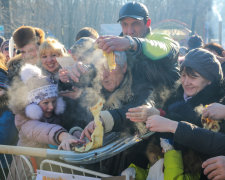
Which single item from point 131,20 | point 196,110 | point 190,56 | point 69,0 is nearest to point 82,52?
point 131,20

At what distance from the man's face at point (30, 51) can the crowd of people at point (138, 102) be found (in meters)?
0.61

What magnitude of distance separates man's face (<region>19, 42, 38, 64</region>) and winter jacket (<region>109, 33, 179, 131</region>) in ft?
5.59

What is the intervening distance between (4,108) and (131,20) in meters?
1.77

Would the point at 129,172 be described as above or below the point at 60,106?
below

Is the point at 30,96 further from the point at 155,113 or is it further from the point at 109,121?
the point at 155,113

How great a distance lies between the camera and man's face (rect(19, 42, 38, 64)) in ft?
11.8

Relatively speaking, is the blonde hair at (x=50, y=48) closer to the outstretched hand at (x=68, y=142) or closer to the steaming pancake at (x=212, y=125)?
the outstretched hand at (x=68, y=142)

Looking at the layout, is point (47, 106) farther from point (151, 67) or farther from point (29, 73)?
point (151, 67)

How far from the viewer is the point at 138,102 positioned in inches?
88.7

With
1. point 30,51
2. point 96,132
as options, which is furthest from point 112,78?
point 30,51

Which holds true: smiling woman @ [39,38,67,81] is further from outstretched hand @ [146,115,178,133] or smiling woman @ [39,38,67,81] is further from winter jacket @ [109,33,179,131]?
outstretched hand @ [146,115,178,133]

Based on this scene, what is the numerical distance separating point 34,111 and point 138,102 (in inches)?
37.4

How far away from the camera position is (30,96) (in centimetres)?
254

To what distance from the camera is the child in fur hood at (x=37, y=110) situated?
231 cm
